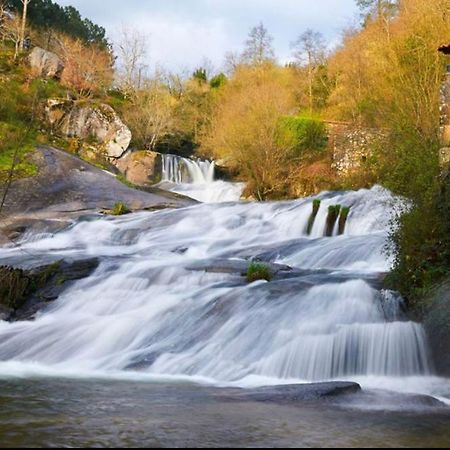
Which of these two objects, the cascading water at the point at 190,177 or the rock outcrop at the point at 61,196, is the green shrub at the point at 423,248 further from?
the cascading water at the point at 190,177

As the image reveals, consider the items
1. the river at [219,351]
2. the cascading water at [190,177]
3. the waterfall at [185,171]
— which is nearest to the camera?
the river at [219,351]

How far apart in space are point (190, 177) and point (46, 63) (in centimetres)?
1187

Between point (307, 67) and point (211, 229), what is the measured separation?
3073 centimetres

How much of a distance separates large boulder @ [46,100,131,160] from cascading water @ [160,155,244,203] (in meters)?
2.51

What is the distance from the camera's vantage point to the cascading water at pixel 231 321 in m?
7.95

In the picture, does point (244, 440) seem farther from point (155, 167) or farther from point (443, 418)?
Answer: point (155, 167)

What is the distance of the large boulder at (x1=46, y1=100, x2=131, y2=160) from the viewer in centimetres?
3186

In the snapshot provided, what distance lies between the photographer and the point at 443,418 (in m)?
5.55

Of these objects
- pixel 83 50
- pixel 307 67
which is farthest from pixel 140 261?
pixel 307 67

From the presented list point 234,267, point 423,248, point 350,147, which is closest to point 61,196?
point 350,147

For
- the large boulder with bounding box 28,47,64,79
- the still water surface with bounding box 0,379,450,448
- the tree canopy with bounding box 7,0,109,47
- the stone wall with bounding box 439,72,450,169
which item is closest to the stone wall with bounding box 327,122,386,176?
the stone wall with bounding box 439,72,450,169

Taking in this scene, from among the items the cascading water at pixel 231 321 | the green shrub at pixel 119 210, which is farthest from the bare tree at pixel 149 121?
the cascading water at pixel 231 321

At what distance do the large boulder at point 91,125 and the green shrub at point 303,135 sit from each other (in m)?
9.63

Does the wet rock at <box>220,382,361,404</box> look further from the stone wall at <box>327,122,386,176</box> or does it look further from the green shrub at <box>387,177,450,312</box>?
the stone wall at <box>327,122,386,176</box>
